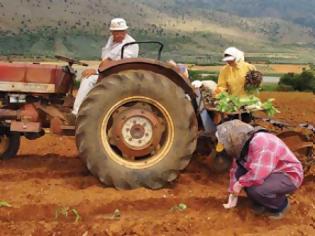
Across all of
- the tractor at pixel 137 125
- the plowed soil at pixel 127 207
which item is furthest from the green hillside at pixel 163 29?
the tractor at pixel 137 125

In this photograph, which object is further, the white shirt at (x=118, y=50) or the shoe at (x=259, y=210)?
the white shirt at (x=118, y=50)

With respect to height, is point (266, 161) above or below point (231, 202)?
above

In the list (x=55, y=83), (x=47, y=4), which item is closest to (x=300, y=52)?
(x=47, y=4)

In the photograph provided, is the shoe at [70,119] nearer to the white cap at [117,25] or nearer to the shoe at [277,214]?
the white cap at [117,25]

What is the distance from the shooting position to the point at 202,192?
649 centimetres

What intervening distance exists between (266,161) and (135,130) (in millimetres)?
1477

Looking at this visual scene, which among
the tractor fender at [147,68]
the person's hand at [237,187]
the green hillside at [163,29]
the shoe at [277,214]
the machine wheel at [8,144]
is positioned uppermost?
the tractor fender at [147,68]

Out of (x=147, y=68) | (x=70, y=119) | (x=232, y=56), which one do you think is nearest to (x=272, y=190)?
(x=147, y=68)

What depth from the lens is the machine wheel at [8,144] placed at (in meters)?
7.67

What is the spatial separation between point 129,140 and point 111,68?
746mm

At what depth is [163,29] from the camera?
6969 centimetres

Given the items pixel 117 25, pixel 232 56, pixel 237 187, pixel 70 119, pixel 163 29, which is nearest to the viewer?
pixel 237 187

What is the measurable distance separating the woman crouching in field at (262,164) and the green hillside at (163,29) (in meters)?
35.4

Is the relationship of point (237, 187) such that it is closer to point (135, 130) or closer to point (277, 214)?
point (277, 214)
